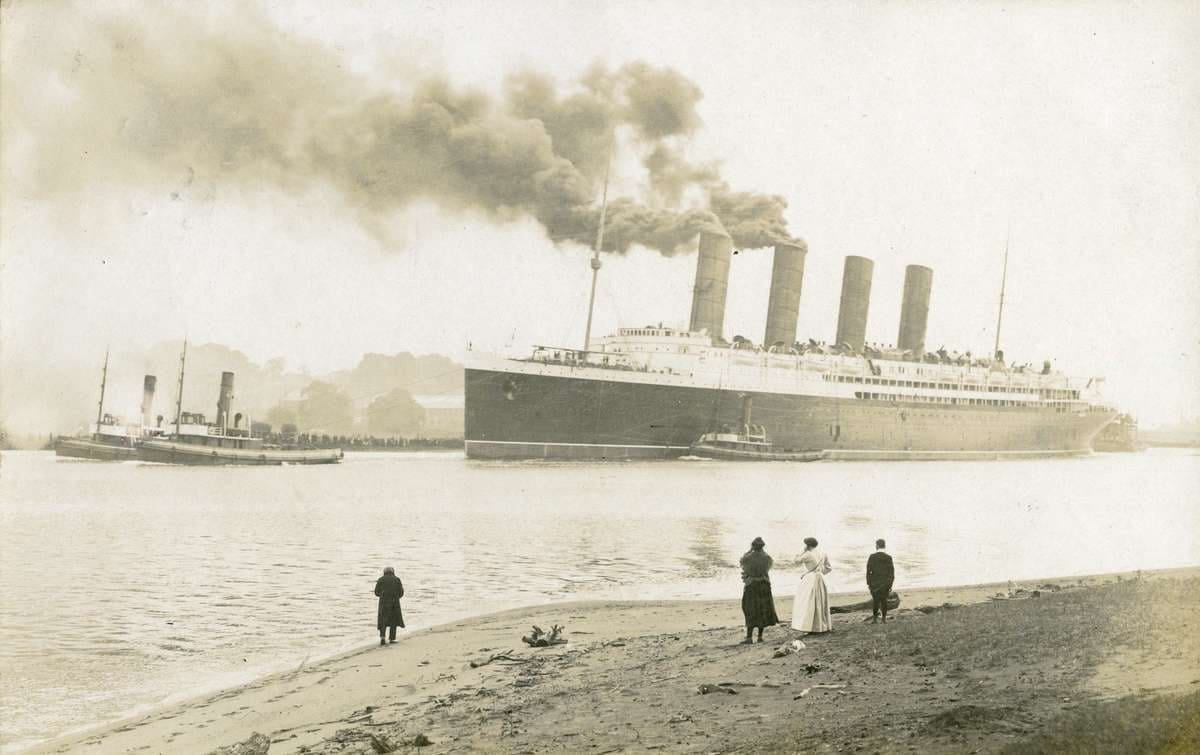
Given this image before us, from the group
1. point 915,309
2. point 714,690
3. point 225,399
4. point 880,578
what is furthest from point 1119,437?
point 714,690

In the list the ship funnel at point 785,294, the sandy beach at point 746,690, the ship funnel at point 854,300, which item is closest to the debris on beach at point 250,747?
the sandy beach at point 746,690

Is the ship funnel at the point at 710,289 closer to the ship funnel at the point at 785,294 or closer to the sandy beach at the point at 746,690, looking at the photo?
the ship funnel at the point at 785,294

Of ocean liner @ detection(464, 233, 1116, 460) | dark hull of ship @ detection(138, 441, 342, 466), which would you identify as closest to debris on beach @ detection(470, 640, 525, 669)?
ocean liner @ detection(464, 233, 1116, 460)

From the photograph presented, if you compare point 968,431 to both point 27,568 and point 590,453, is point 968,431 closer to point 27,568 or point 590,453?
point 590,453

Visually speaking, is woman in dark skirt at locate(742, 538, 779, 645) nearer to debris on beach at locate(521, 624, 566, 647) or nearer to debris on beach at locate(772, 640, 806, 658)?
debris on beach at locate(772, 640, 806, 658)

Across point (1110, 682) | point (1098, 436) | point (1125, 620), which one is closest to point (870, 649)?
point (1110, 682)

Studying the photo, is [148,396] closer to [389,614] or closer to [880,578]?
[389,614]
